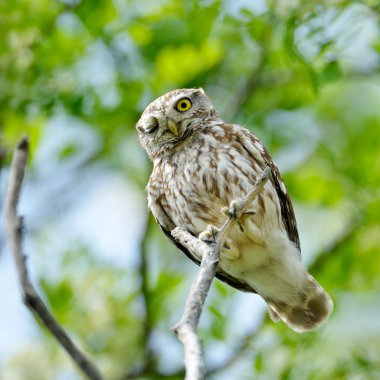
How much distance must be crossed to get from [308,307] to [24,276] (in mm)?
2701

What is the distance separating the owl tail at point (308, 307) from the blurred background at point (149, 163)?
2.29 feet

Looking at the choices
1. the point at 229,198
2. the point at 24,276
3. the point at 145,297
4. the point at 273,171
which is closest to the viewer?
the point at 24,276

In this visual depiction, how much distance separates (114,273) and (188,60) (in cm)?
222

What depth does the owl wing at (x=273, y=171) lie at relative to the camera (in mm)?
5207

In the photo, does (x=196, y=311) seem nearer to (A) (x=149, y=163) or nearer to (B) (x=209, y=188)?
(B) (x=209, y=188)

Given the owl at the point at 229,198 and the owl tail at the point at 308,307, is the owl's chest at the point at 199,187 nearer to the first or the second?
the owl at the point at 229,198

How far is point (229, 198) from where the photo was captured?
16.4 ft

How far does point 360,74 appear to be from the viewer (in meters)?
7.82

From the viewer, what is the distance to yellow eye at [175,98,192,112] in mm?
5695

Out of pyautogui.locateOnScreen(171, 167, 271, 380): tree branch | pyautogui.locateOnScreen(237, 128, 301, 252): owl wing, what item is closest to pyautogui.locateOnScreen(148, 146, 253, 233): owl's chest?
pyautogui.locateOnScreen(237, 128, 301, 252): owl wing

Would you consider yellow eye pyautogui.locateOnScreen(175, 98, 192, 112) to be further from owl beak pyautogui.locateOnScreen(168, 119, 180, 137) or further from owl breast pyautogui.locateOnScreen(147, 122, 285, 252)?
owl breast pyautogui.locateOnScreen(147, 122, 285, 252)

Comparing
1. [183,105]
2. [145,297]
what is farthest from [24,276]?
[145,297]

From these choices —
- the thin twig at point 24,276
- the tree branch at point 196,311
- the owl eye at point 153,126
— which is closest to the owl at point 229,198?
the owl eye at point 153,126

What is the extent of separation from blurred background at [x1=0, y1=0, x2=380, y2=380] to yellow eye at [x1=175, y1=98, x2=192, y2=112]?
74cm
